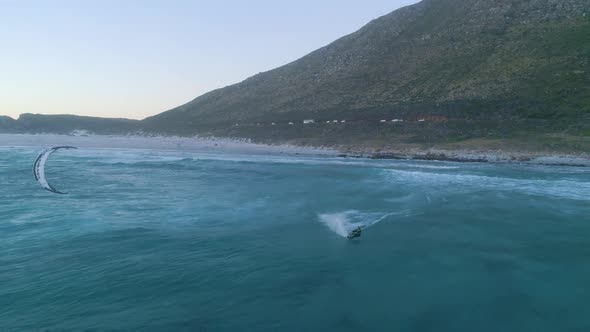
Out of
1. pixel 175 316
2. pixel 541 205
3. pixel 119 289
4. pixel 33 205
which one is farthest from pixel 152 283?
pixel 541 205

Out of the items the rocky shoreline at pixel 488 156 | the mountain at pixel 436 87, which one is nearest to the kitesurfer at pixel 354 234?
the rocky shoreline at pixel 488 156

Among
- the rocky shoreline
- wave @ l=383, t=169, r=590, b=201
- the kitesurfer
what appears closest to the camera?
the kitesurfer

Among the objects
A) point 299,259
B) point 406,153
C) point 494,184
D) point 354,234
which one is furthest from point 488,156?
point 299,259

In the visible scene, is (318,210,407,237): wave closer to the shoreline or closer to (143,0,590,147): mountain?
the shoreline

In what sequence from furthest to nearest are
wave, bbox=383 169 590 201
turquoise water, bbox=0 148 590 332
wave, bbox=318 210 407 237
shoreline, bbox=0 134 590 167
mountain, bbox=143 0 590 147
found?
mountain, bbox=143 0 590 147
shoreline, bbox=0 134 590 167
wave, bbox=383 169 590 201
wave, bbox=318 210 407 237
turquoise water, bbox=0 148 590 332

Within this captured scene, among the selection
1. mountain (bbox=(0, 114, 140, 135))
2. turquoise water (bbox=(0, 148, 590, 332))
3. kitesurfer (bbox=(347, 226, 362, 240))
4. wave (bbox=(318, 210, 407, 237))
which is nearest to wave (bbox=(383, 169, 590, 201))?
turquoise water (bbox=(0, 148, 590, 332))

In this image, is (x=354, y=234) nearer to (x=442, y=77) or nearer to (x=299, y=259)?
(x=299, y=259)
